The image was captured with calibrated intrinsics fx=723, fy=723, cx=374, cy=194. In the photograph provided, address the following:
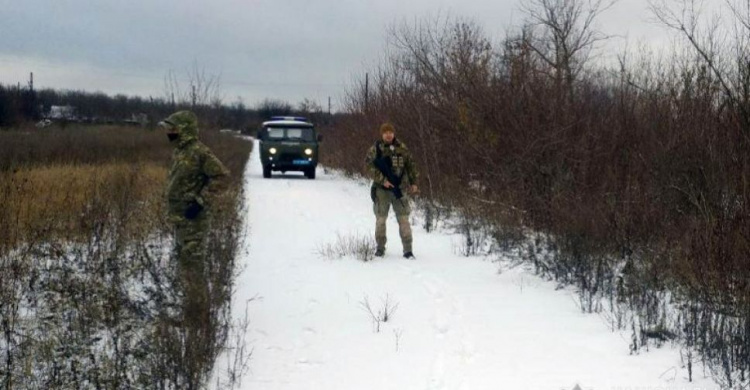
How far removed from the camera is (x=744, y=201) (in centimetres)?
686

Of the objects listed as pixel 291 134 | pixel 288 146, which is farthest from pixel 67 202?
pixel 291 134

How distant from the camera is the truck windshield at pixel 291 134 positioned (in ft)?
84.2

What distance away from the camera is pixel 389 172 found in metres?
9.59

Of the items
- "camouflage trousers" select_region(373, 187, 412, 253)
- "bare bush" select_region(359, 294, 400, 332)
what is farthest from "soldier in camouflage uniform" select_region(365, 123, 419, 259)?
"bare bush" select_region(359, 294, 400, 332)

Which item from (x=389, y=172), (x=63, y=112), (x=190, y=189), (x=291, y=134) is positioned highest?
(x=63, y=112)

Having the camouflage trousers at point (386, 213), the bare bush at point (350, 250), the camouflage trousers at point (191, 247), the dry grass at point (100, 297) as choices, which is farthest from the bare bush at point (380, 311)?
the camouflage trousers at point (386, 213)

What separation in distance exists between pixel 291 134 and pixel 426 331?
20.2 metres

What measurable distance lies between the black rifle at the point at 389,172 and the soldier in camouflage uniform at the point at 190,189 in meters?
3.04

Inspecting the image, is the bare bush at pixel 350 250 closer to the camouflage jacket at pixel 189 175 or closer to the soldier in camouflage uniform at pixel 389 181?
the soldier in camouflage uniform at pixel 389 181

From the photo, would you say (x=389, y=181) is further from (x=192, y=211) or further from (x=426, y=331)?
(x=426, y=331)

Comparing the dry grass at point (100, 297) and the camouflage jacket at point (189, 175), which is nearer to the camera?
the dry grass at point (100, 297)

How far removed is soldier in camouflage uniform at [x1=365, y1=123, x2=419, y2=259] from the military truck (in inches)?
633

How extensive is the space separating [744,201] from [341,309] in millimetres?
3987

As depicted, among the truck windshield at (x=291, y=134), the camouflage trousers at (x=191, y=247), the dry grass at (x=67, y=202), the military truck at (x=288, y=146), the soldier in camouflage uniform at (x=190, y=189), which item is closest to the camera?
the camouflage trousers at (x=191, y=247)
